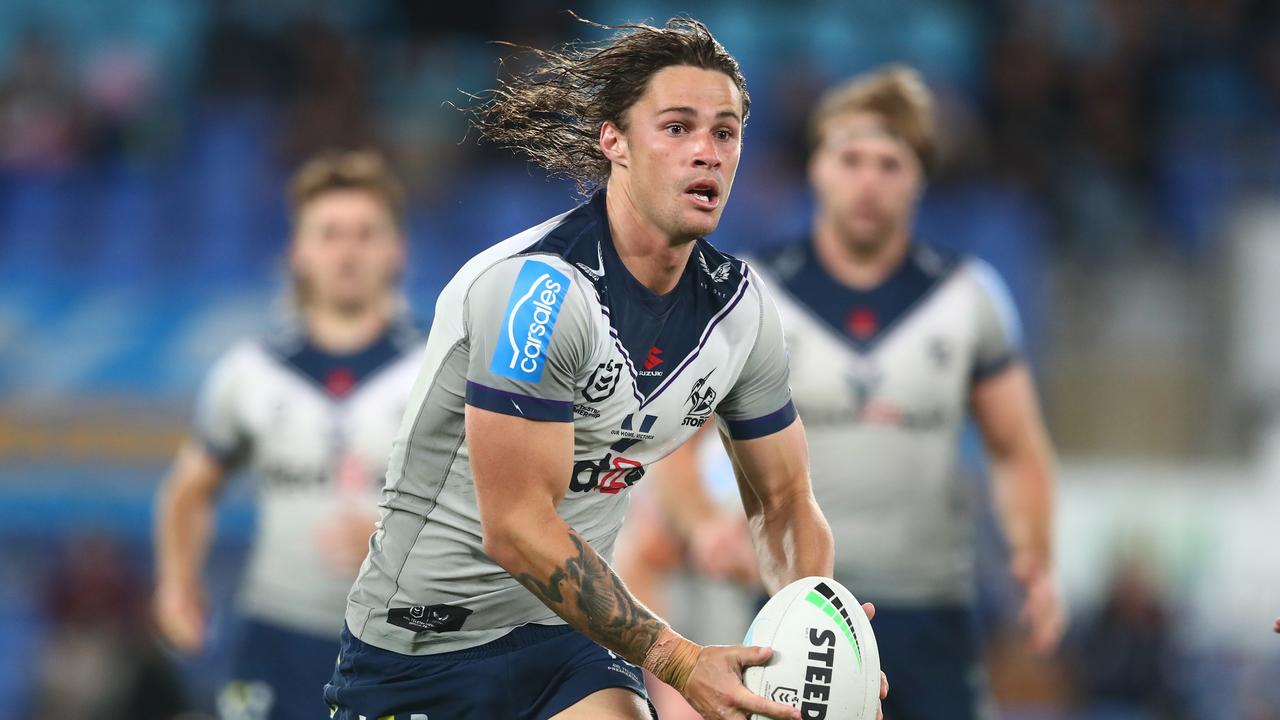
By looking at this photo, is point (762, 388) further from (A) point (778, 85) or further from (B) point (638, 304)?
(A) point (778, 85)

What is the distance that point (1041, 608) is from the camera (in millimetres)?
6188

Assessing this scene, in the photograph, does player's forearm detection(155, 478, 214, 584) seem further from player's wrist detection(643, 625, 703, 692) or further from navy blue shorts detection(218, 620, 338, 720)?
player's wrist detection(643, 625, 703, 692)

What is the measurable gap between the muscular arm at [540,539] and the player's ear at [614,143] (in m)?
0.74

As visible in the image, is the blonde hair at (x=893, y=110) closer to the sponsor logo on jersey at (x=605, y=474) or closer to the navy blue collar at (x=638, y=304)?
the navy blue collar at (x=638, y=304)

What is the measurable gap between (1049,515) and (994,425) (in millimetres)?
401

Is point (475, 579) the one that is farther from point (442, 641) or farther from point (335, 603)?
point (335, 603)

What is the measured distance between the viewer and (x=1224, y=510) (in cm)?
1104

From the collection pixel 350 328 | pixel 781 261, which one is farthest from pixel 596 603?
pixel 350 328

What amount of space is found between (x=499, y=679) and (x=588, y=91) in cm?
146

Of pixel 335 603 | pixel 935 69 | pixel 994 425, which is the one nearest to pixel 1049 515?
pixel 994 425

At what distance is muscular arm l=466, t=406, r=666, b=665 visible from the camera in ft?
12.0

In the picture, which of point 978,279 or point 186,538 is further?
point 186,538

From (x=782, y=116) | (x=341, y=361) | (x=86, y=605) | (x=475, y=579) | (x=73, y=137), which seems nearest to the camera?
(x=475, y=579)

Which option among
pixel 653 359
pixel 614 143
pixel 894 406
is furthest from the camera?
pixel 894 406
